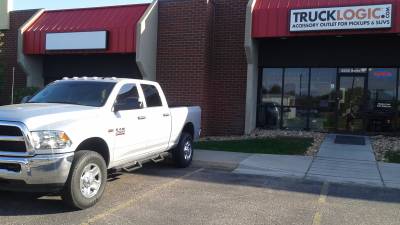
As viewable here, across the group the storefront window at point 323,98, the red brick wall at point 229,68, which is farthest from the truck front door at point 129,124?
the storefront window at point 323,98

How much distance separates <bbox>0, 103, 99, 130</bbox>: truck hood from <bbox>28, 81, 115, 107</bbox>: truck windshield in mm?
387

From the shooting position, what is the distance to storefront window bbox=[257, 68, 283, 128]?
16875 mm

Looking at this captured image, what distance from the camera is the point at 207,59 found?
52.3ft

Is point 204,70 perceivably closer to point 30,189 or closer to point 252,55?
point 252,55

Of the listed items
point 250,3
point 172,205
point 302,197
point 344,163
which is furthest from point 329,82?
point 172,205

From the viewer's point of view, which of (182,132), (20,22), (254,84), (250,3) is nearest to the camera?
(182,132)

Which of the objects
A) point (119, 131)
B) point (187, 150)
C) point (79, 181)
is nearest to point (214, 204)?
point (119, 131)

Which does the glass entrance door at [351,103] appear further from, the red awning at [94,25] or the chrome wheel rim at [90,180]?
the chrome wheel rim at [90,180]

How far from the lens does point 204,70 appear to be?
15602 millimetres

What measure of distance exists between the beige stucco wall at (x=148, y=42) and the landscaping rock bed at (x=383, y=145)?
786 cm

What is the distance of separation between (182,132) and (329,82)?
833cm

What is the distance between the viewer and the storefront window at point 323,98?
16.3 meters

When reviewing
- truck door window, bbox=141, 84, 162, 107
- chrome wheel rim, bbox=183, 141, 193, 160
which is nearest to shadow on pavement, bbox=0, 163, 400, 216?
chrome wheel rim, bbox=183, 141, 193, 160

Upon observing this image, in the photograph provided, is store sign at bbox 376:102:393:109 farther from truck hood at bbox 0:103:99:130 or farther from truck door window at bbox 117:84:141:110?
truck hood at bbox 0:103:99:130
